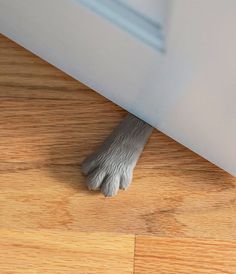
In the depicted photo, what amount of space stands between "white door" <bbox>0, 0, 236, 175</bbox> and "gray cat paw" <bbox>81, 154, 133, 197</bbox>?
9 cm

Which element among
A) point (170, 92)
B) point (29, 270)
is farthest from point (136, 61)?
point (29, 270)

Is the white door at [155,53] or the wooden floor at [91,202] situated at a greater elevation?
the white door at [155,53]

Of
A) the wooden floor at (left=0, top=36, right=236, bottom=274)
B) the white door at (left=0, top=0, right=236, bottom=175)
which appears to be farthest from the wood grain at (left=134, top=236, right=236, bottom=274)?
the white door at (left=0, top=0, right=236, bottom=175)

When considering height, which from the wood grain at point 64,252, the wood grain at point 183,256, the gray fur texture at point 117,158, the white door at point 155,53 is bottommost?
the wood grain at point 64,252

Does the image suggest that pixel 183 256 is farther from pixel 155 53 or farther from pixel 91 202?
pixel 155 53

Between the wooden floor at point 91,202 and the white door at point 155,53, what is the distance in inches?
1.6

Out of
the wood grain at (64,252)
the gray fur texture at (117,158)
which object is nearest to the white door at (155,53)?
the gray fur texture at (117,158)

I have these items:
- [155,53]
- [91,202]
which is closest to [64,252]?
[91,202]

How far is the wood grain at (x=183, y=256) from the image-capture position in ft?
2.31

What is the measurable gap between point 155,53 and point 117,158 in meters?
0.20

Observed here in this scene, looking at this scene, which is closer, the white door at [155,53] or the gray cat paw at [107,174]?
the white door at [155,53]

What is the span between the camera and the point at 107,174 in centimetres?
73

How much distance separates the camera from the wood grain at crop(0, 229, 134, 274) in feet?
2.30

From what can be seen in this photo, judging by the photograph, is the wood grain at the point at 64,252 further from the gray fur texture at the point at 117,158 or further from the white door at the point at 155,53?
the white door at the point at 155,53
